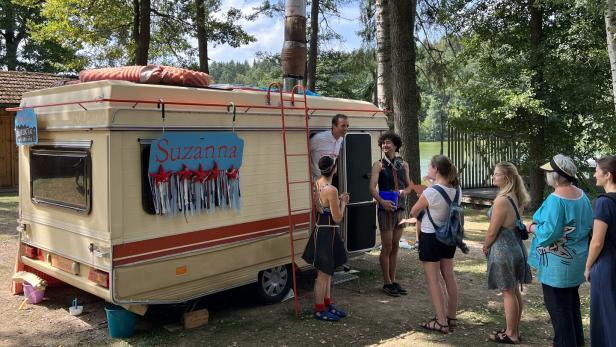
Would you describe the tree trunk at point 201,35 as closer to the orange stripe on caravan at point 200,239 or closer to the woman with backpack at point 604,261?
the orange stripe on caravan at point 200,239

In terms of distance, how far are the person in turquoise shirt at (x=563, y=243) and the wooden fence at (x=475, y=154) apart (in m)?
10.9

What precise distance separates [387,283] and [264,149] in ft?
7.67

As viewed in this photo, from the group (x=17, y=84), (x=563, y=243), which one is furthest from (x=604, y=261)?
(x=17, y=84)

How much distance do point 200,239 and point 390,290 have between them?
2602 mm

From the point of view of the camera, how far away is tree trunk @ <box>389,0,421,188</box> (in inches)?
386

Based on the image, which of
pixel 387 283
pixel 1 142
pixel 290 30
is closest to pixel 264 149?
pixel 387 283

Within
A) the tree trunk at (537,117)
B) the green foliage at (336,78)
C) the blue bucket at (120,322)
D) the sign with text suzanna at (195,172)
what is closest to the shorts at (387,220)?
the sign with text suzanna at (195,172)

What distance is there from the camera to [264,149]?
575cm

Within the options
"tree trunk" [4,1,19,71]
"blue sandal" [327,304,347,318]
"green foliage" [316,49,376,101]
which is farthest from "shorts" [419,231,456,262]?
"tree trunk" [4,1,19,71]

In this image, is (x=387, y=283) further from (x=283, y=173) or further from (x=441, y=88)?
(x=441, y=88)

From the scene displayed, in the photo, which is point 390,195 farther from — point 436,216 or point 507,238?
point 507,238

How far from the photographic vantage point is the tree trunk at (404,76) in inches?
386

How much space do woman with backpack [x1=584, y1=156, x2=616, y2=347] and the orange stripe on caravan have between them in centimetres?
320

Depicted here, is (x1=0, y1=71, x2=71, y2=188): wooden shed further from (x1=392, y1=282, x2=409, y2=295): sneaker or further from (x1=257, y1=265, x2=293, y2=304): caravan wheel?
(x1=392, y1=282, x2=409, y2=295): sneaker
